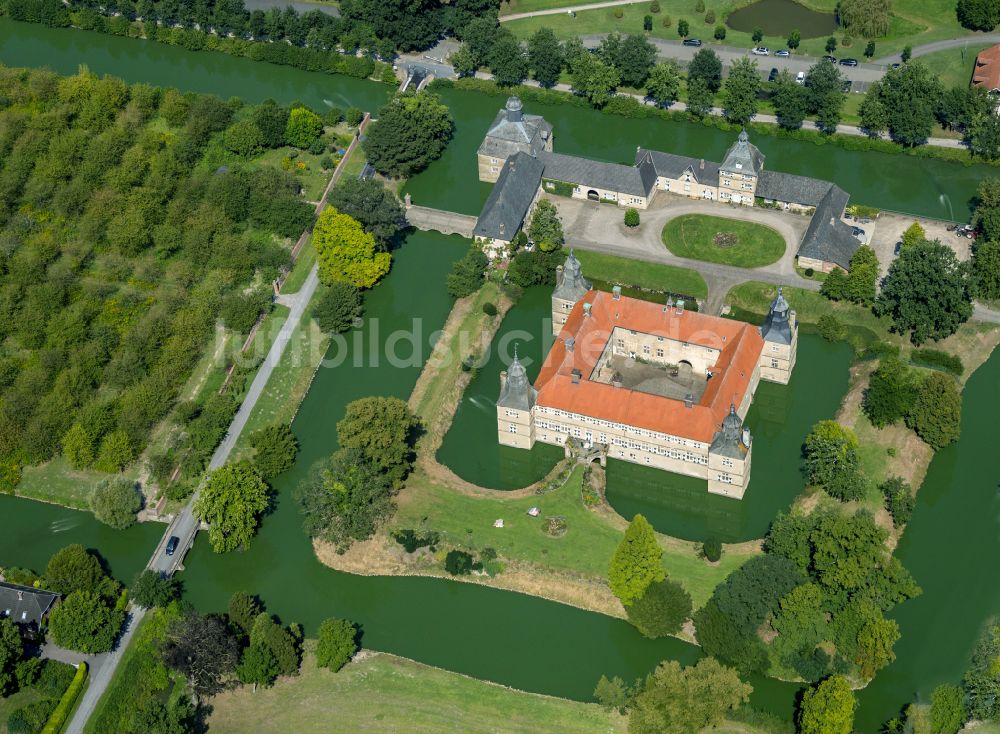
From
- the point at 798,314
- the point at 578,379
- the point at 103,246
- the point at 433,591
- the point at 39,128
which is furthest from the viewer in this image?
the point at 39,128

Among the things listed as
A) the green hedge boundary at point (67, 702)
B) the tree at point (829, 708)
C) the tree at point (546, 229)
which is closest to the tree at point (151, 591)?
the green hedge boundary at point (67, 702)

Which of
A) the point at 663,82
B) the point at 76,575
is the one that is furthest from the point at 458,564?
the point at 663,82

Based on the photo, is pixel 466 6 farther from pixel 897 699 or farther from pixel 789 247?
pixel 897 699

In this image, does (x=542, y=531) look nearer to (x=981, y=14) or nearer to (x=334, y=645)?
(x=334, y=645)

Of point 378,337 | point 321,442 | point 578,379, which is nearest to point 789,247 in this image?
point 578,379

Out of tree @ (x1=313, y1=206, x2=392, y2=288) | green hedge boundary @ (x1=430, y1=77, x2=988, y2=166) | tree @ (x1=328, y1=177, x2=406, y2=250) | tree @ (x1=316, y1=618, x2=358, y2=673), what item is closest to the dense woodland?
tree @ (x1=313, y1=206, x2=392, y2=288)

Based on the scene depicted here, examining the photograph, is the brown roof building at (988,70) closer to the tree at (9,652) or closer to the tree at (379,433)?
the tree at (379,433)

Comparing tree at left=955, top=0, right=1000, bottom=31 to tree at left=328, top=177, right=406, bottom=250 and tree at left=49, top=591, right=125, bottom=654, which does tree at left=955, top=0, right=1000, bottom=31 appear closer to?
tree at left=328, top=177, right=406, bottom=250
